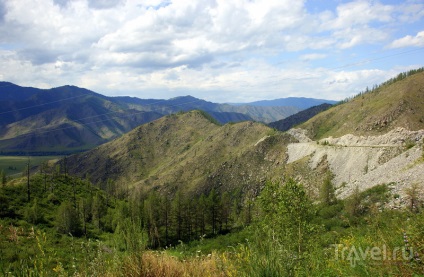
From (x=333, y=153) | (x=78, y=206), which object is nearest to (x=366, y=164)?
(x=333, y=153)

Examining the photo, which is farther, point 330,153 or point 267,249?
point 330,153

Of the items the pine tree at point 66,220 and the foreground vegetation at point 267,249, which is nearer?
the foreground vegetation at point 267,249

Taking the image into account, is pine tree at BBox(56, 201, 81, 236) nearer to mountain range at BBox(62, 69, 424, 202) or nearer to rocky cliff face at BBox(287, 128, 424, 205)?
mountain range at BBox(62, 69, 424, 202)

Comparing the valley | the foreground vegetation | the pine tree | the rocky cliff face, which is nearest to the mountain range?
the rocky cliff face

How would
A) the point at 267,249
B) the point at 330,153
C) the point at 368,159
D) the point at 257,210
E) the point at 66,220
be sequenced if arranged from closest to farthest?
the point at 267,249 → the point at 66,220 → the point at 257,210 → the point at 368,159 → the point at 330,153

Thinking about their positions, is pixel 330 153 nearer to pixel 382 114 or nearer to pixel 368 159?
pixel 368 159

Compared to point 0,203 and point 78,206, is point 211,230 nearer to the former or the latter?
point 78,206

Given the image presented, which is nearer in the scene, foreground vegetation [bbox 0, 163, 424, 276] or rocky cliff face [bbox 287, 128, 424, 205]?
foreground vegetation [bbox 0, 163, 424, 276]

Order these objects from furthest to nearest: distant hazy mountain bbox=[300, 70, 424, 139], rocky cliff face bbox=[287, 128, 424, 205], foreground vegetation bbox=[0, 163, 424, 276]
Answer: distant hazy mountain bbox=[300, 70, 424, 139], rocky cliff face bbox=[287, 128, 424, 205], foreground vegetation bbox=[0, 163, 424, 276]

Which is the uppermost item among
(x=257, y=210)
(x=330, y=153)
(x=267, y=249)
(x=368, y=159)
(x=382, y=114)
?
(x=382, y=114)

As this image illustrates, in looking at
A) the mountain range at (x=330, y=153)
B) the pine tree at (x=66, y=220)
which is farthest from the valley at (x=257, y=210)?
the mountain range at (x=330, y=153)

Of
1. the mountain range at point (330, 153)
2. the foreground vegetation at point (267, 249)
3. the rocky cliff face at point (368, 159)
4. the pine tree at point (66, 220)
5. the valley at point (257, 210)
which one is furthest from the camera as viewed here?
the mountain range at point (330, 153)

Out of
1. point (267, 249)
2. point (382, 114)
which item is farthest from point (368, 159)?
point (267, 249)

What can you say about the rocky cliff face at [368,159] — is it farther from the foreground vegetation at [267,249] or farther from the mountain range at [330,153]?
the foreground vegetation at [267,249]
